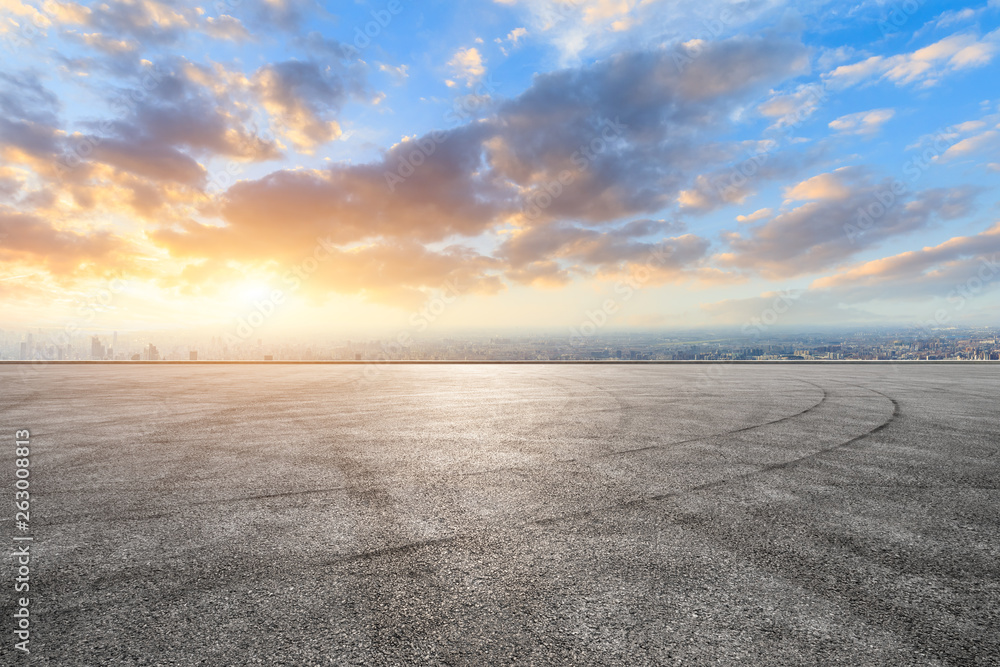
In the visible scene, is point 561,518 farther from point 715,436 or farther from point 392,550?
point 715,436

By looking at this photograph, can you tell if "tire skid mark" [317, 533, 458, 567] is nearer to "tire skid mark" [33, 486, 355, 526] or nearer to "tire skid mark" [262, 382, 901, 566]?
"tire skid mark" [262, 382, 901, 566]

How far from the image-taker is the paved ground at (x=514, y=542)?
273cm

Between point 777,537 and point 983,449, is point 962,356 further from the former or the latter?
point 777,537

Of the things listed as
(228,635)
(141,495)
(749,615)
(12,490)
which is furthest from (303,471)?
(749,615)

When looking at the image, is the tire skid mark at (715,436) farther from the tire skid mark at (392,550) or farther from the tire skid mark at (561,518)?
the tire skid mark at (392,550)

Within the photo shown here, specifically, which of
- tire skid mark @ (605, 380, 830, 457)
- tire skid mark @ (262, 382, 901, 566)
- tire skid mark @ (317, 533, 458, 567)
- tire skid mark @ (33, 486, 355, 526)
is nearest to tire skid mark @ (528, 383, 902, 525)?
tire skid mark @ (262, 382, 901, 566)

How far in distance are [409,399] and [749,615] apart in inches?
407

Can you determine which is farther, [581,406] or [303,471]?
[581,406]

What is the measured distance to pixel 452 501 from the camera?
5004 mm

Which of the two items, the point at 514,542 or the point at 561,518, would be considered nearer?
the point at 514,542

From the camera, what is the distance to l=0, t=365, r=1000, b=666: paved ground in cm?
273

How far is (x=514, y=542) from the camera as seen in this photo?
398cm

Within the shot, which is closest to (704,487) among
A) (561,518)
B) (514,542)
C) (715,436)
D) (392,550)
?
(561,518)

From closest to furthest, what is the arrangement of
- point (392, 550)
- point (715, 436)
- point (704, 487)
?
point (392, 550) < point (704, 487) < point (715, 436)
